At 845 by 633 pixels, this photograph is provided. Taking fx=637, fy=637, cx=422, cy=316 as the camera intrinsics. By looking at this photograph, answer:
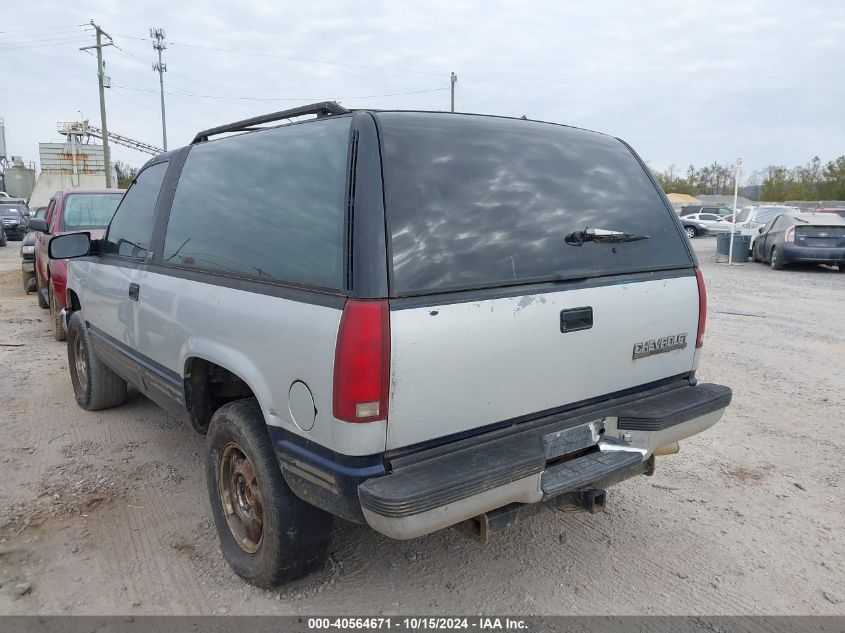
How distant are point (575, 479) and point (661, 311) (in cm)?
94

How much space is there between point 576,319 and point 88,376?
411 cm

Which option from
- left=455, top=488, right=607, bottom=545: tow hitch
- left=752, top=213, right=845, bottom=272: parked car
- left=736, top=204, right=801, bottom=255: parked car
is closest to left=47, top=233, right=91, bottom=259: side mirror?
left=455, top=488, right=607, bottom=545: tow hitch

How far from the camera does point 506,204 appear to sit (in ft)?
8.52

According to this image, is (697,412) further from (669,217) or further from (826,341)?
(826,341)

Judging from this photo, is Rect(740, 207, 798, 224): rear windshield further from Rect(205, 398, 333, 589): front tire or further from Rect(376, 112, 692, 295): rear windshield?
Rect(205, 398, 333, 589): front tire

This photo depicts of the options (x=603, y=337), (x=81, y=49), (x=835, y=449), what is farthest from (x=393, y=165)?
(x=81, y=49)

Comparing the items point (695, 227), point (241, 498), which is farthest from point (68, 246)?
point (695, 227)

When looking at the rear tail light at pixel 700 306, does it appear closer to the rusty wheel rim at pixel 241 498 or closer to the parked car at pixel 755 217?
the rusty wheel rim at pixel 241 498

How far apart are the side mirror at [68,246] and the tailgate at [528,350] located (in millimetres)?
3042

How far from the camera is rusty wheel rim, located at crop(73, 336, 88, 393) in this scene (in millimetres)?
5113

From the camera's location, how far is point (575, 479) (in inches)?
99.3

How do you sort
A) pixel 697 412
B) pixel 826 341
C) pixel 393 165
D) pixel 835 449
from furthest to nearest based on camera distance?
pixel 826 341, pixel 835 449, pixel 697 412, pixel 393 165

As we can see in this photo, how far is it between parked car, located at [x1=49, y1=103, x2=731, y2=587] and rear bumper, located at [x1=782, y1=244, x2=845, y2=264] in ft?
44.3

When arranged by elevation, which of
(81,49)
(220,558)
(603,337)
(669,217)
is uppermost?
(81,49)
